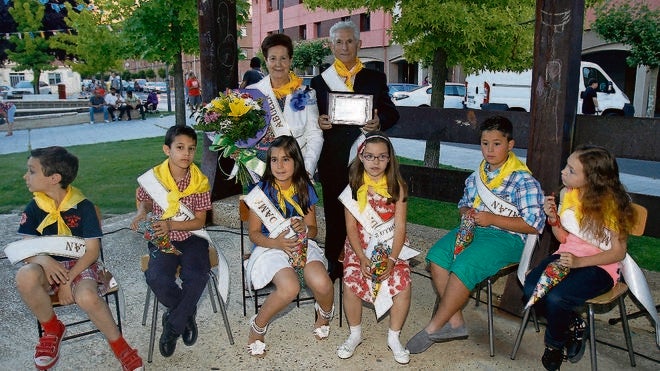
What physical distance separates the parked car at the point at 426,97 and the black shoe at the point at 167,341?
16.3m

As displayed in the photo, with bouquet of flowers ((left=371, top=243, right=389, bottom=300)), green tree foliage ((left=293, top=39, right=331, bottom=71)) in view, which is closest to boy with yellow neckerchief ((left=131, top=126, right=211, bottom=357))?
bouquet of flowers ((left=371, top=243, right=389, bottom=300))

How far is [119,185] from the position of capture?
8141 millimetres

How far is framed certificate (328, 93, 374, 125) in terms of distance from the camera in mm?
3506

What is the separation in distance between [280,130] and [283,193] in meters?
0.52

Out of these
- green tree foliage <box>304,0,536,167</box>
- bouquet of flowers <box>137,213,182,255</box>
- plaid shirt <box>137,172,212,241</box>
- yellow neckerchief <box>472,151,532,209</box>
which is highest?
green tree foliage <box>304,0,536,167</box>

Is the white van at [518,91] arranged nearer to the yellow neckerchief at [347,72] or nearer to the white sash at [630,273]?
the yellow neckerchief at [347,72]

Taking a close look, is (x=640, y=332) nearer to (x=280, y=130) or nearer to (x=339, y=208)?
(x=339, y=208)

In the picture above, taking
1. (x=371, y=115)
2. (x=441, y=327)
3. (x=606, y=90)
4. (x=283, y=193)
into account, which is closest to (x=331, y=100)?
(x=371, y=115)

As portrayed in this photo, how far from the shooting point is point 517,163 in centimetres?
323

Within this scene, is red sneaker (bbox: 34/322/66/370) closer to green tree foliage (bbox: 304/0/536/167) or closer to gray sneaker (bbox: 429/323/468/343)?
gray sneaker (bbox: 429/323/468/343)

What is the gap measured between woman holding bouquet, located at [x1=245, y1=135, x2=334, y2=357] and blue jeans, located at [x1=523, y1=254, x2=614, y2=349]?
1.18m

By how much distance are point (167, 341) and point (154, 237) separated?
580 mm

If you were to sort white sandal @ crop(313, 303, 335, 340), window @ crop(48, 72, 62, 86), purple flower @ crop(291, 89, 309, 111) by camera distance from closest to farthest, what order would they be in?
white sandal @ crop(313, 303, 335, 340), purple flower @ crop(291, 89, 309, 111), window @ crop(48, 72, 62, 86)

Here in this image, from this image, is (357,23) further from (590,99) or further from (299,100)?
(299,100)
